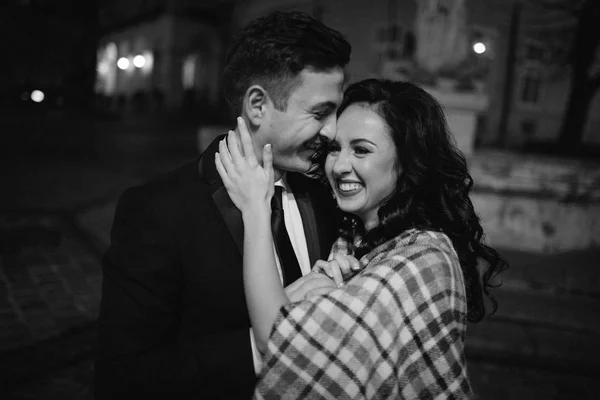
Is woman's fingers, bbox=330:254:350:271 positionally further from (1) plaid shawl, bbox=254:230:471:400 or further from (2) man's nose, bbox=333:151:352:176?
(2) man's nose, bbox=333:151:352:176

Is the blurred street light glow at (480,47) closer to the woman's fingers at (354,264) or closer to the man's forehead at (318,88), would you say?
the man's forehead at (318,88)

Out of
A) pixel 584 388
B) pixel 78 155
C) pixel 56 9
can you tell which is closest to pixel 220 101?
pixel 56 9

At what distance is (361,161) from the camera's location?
1972 millimetres

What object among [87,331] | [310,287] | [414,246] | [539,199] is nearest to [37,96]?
[87,331]

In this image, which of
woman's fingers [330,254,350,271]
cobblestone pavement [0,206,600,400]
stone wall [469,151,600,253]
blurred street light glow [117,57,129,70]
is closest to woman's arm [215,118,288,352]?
woman's fingers [330,254,350,271]

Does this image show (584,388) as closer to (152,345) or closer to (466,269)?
(466,269)

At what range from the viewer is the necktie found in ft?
6.20

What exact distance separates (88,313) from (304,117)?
3547mm

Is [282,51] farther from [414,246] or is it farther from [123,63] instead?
[123,63]

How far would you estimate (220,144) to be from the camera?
1807 mm

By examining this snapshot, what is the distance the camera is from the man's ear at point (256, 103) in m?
1.95

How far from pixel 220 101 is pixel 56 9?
10458mm

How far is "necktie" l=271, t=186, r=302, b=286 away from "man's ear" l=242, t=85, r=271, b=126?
35 centimetres

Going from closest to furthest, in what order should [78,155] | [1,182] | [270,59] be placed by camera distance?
[270,59]
[1,182]
[78,155]
